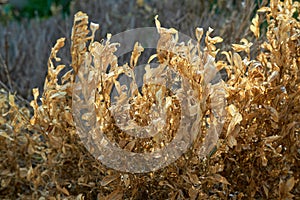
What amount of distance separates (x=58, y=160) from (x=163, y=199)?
0.39 m

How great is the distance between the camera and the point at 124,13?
4.36 metres

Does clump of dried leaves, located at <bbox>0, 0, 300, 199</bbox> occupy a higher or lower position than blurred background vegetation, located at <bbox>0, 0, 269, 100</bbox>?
higher

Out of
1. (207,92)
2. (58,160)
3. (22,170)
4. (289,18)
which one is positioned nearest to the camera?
(207,92)

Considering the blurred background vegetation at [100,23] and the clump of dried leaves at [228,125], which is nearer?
the clump of dried leaves at [228,125]

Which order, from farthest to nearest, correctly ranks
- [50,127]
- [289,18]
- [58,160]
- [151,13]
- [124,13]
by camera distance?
[124,13] → [151,13] → [58,160] → [50,127] → [289,18]

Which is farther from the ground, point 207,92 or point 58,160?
point 207,92

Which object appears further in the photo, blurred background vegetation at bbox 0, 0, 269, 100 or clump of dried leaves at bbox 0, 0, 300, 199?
blurred background vegetation at bbox 0, 0, 269, 100

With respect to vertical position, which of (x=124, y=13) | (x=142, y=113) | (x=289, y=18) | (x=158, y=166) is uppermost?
(x=289, y=18)

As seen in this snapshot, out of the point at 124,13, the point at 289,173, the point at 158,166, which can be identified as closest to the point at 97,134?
the point at 158,166

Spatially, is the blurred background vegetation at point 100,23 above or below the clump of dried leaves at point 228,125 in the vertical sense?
below

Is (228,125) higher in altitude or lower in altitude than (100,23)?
higher

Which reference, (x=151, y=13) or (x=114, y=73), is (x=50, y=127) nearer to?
(x=114, y=73)

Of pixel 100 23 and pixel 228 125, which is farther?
pixel 100 23

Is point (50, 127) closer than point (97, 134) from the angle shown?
No
